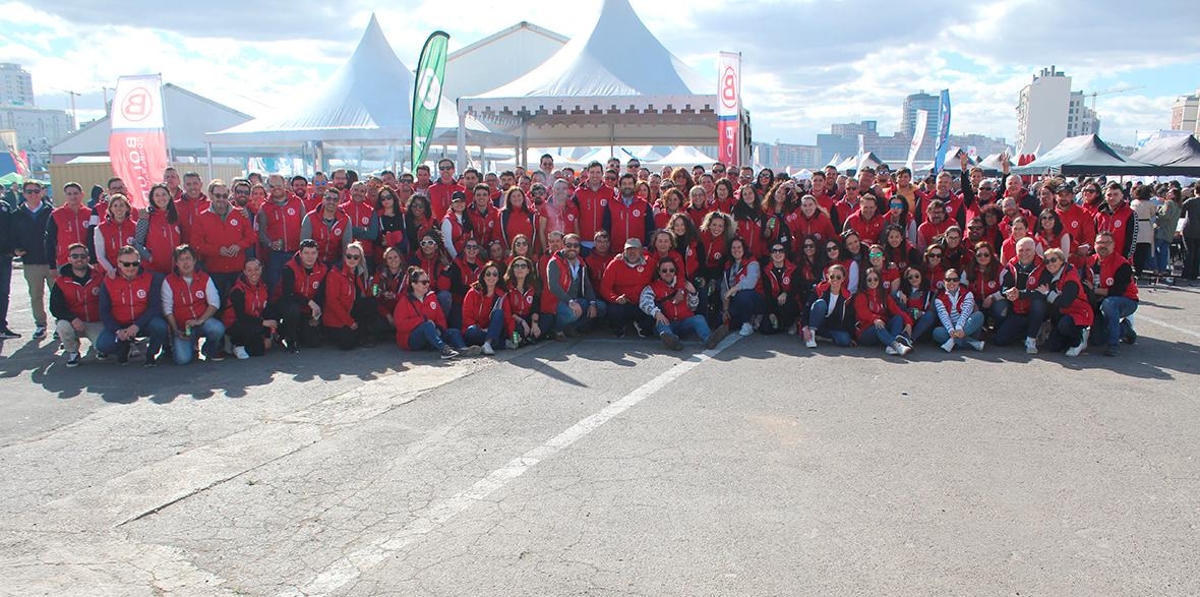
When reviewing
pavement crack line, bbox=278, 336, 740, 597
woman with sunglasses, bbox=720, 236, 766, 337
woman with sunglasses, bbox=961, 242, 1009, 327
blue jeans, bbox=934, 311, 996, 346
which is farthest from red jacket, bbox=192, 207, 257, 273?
woman with sunglasses, bbox=961, 242, 1009, 327

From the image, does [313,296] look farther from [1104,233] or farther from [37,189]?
[1104,233]

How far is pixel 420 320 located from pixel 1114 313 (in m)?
6.68

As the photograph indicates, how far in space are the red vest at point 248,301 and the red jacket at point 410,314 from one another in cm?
127

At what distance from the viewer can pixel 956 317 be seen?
25.7ft

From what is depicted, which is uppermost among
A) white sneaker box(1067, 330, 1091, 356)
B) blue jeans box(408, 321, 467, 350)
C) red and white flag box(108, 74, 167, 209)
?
red and white flag box(108, 74, 167, 209)

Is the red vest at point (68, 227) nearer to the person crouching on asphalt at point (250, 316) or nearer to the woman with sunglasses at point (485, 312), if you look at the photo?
the person crouching on asphalt at point (250, 316)

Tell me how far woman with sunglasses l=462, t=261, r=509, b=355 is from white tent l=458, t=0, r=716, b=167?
9308 mm

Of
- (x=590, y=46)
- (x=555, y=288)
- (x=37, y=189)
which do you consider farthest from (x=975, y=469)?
(x=590, y=46)

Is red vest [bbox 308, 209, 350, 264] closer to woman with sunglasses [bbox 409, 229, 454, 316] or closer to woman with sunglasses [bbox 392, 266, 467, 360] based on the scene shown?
woman with sunglasses [bbox 409, 229, 454, 316]

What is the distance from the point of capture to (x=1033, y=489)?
14.0 ft

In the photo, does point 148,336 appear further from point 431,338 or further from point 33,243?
point 33,243

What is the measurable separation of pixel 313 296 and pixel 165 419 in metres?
2.52

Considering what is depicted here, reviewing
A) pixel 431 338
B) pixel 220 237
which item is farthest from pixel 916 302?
pixel 220 237

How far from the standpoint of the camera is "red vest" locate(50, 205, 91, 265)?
27.2 ft
